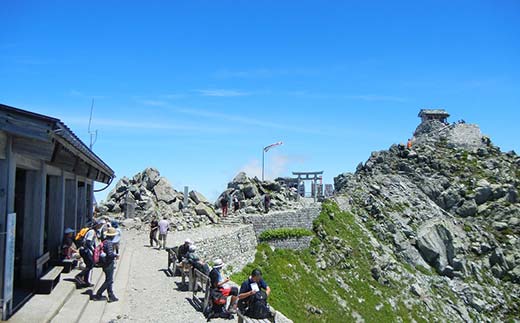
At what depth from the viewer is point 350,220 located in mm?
41000

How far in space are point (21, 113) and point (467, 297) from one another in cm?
4136

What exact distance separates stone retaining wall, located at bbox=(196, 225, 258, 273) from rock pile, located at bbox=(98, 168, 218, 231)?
15.0ft

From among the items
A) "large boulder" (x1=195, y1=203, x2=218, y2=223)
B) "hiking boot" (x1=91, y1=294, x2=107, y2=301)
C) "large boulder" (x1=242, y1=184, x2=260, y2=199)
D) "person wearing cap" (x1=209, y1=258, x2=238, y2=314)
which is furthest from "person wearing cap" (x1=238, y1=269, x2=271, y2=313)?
"large boulder" (x1=242, y1=184, x2=260, y2=199)

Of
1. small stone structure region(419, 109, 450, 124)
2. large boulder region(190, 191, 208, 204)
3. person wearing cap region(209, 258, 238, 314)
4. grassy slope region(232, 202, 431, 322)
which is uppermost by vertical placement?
small stone structure region(419, 109, 450, 124)

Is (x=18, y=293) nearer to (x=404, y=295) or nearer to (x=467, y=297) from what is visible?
(x=404, y=295)

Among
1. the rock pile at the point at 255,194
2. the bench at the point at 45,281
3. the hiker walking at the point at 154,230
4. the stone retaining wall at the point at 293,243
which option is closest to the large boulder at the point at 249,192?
the rock pile at the point at 255,194

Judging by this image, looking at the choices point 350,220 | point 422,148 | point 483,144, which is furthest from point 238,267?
point 483,144

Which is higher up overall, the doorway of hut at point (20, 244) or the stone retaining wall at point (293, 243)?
the doorway of hut at point (20, 244)

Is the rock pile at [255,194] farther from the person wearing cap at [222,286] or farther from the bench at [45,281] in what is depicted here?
the bench at [45,281]

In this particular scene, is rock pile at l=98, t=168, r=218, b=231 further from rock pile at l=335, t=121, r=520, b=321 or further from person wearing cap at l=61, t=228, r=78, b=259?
person wearing cap at l=61, t=228, r=78, b=259

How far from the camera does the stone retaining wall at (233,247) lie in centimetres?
2262

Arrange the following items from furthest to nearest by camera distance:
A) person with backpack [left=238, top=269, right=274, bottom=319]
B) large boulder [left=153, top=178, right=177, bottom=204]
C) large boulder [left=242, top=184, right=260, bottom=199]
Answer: large boulder [left=242, top=184, right=260, bottom=199], large boulder [left=153, top=178, right=177, bottom=204], person with backpack [left=238, top=269, right=274, bottom=319]

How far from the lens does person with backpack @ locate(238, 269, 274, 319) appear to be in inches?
457

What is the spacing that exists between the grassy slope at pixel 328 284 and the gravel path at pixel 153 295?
227 inches
